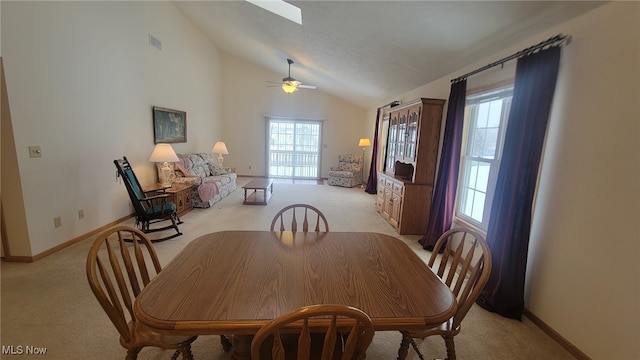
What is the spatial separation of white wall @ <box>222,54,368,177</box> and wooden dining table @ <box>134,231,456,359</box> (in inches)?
264

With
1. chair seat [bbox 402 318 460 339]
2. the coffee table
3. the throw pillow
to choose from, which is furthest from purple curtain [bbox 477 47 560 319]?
the throw pillow

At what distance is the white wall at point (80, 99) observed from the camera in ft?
8.52

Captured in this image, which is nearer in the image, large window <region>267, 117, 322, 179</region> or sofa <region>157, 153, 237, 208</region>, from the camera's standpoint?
sofa <region>157, 153, 237, 208</region>

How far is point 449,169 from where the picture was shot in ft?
10.8

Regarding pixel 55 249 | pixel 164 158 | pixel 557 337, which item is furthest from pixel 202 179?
pixel 557 337

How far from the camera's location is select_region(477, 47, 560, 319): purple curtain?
78.6 inches

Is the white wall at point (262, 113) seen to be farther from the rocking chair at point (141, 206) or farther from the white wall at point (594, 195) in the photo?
the white wall at point (594, 195)

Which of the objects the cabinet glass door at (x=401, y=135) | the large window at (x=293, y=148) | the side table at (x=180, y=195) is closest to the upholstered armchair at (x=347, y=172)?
the large window at (x=293, y=148)

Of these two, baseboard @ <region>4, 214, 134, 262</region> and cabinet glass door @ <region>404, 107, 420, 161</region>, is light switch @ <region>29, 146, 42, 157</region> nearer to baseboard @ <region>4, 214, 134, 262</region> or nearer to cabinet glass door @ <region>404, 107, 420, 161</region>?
baseboard @ <region>4, 214, 134, 262</region>

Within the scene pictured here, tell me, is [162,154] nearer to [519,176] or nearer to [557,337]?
[519,176]

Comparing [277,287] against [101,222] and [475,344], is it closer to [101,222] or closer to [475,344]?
[475,344]

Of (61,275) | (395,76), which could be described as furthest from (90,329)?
(395,76)

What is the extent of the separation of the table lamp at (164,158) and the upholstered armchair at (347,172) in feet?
13.7

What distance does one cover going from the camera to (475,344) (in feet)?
6.12
